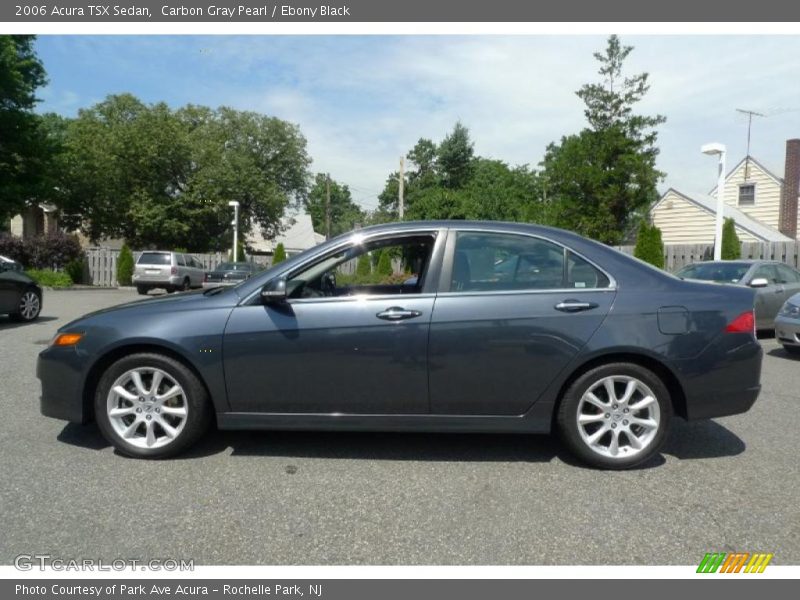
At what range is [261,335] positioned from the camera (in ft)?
12.8

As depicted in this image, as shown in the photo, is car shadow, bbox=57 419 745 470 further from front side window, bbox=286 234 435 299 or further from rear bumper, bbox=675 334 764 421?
front side window, bbox=286 234 435 299

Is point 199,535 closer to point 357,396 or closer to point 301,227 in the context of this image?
point 357,396

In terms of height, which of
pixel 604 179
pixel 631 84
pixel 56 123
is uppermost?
pixel 56 123

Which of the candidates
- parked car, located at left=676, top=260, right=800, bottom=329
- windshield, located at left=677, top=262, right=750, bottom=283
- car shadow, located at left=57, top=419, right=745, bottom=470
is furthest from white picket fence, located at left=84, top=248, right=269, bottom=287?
car shadow, located at left=57, top=419, right=745, bottom=470

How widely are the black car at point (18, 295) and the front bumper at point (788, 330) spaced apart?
12557 mm

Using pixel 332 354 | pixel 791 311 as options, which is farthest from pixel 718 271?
pixel 332 354

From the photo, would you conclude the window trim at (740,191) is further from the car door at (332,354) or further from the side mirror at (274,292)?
the side mirror at (274,292)

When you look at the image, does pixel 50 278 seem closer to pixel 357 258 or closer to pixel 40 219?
pixel 40 219

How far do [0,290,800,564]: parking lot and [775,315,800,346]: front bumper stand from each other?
4355 millimetres

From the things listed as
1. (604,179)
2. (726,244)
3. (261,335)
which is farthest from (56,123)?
(261,335)

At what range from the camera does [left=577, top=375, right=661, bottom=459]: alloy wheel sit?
12.8ft

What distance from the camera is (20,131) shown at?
25.9 m

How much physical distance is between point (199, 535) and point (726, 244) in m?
20.3

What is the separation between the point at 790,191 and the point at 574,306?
3231 cm
